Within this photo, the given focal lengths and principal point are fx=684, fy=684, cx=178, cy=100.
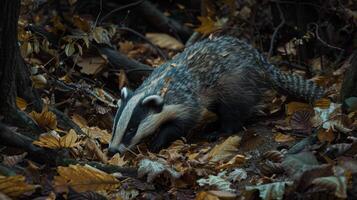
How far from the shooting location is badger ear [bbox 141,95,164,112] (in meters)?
6.62

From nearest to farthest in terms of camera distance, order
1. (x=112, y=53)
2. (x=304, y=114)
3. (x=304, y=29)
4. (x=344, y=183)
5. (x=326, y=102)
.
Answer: (x=344, y=183) < (x=304, y=114) < (x=326, y=102) < (x=112, y=53) < (x=304, y=29)

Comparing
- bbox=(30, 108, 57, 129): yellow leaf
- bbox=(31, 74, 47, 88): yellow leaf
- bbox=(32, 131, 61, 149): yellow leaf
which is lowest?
bbox=(31, 74, 47, 88): yellow leaf

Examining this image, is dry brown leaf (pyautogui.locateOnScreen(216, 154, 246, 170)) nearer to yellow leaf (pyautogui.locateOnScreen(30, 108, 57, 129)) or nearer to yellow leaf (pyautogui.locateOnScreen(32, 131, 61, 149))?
yellow leaf (pyautogui.locateOnScreen(32, 131, 61, 149))

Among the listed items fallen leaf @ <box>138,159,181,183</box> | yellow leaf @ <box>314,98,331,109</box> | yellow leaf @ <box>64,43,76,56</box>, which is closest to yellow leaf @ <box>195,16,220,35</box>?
yellow leaf @ <box>64,43,76,56</box>

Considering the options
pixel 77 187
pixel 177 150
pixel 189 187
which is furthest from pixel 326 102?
pixel 77 187

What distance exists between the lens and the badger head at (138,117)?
20.9 feet

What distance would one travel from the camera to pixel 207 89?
7.17 metres

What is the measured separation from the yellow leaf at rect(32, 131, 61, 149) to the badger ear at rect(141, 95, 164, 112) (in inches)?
63.7

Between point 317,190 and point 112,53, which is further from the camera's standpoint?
point 112,53

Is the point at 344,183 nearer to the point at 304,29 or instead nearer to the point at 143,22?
the point at 304,29

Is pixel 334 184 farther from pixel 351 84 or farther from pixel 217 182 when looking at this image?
pixel 351 84

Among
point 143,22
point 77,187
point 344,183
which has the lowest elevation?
point 143,22

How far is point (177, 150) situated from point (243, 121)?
1307 mm

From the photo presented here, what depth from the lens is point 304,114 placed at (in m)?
5.38
